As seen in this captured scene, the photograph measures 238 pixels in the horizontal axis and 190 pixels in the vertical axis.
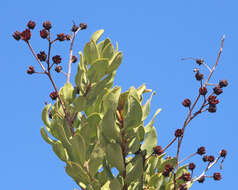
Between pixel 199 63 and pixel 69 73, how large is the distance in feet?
4.01

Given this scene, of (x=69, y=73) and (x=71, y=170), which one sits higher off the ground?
(x=69, y=73)

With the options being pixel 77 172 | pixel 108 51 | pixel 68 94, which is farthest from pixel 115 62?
pixel 77 172

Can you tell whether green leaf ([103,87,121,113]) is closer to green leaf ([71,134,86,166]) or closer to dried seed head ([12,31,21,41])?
green leaf ([71,134,86,166])

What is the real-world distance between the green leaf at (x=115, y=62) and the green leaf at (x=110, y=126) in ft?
1.90

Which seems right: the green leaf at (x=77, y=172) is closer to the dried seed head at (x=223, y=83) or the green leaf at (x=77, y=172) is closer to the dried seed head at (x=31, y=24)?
the dried seed head at (x=31, y=24)

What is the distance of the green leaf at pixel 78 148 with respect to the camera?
12.2 feet

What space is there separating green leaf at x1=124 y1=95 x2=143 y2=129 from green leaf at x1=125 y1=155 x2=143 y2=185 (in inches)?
13.3

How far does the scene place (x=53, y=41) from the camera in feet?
12.9

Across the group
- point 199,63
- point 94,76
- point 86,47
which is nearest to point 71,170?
point 94,76

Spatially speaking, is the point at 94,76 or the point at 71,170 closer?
the point at 71,170

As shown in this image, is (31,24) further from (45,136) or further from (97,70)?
(45,136)

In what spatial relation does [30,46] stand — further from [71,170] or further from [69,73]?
[71,170]

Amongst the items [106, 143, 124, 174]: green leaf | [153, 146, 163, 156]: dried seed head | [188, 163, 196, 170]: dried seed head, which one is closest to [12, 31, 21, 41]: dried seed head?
[106, 143, 124, 174]: green leaf

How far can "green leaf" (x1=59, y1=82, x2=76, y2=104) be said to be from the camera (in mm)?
4090
